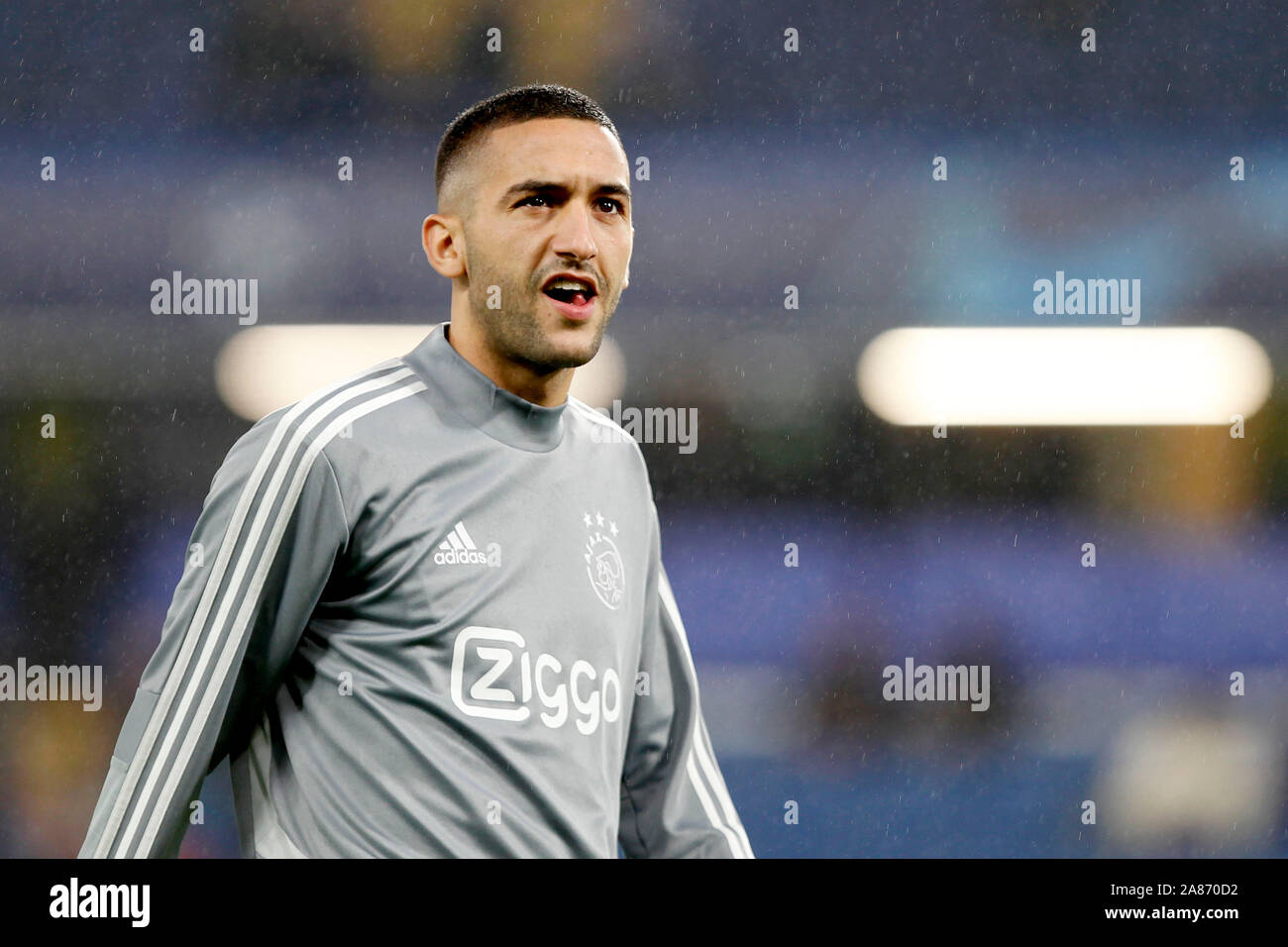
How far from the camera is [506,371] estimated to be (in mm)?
2037

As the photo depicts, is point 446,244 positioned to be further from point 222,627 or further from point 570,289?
point 222,627

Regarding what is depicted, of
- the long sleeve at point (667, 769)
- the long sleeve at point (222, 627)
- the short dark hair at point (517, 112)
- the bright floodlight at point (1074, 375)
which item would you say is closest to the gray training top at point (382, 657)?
the long sleeve at point (222, 627)

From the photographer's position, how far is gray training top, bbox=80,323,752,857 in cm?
177

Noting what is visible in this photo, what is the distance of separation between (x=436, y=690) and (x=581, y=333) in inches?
25.6

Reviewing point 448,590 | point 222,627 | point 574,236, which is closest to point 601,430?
point 574,236

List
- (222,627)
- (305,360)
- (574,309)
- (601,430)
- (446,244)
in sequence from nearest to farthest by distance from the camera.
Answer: (222,627) < (574,309) < (446,244) < (601,430) < (305,360)

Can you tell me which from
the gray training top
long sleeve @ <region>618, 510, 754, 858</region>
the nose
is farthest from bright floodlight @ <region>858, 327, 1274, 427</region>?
the gray training top

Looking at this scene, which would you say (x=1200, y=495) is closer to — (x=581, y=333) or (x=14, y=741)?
(x=581, y=333)

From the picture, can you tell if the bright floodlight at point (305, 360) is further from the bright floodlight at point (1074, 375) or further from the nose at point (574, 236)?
the nose at point (574, 236)

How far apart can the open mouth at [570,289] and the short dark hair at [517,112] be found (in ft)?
0.98

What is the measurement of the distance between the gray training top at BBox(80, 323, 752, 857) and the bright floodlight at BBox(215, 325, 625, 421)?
1976 millimetres

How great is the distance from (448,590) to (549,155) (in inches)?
30.7
